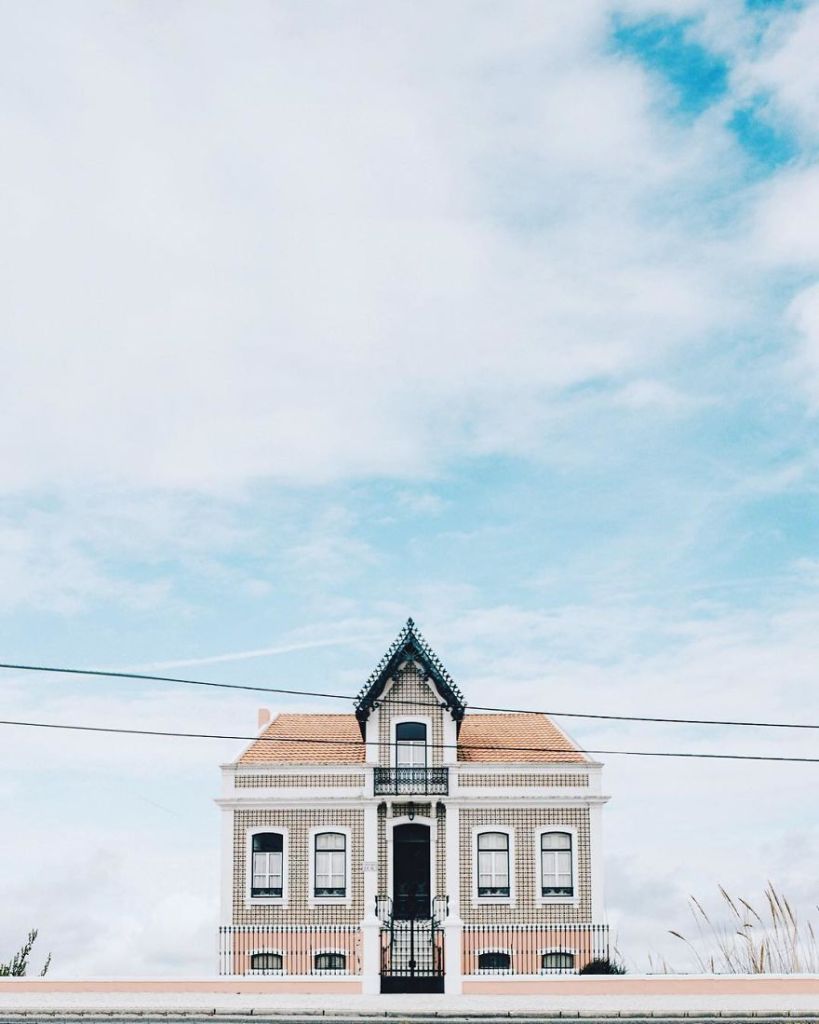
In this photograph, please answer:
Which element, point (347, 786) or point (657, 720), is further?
point (347, 786)

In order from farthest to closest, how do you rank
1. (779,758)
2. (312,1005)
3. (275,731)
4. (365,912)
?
(275,731) → (365,912) → (779,758) → (312,1005)

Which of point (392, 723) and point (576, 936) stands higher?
point (392, 723)

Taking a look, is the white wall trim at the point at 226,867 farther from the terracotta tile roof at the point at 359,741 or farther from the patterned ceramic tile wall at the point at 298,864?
the terracotta tile roof at the point at 359,741

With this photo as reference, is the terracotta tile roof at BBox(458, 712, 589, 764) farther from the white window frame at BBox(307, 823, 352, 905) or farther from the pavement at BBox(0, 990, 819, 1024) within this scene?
the pavement at BBox(0, 990, 819, 1024)

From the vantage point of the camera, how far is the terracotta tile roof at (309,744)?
1337 inches

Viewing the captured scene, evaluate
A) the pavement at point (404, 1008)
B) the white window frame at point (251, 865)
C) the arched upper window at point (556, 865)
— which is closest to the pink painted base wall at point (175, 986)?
the pavement at point (404, 1008)

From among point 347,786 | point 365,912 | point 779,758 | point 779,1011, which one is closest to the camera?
point 779,1011

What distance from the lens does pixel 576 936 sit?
3203cm

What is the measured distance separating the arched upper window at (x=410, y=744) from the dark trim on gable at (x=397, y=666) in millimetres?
907

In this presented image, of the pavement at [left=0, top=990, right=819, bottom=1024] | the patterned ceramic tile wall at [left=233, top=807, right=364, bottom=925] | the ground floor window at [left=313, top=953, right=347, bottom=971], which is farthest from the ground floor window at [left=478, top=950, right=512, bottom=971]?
the pavement at [left=0, top=990, right=819, bottom=1024]

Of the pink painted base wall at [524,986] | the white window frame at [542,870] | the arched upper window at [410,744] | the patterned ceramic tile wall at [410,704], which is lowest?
the pink painted base wall at [524,986]

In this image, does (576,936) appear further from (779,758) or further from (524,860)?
(779,758)

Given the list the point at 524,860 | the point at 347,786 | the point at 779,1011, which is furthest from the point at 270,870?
the point at 779,1011

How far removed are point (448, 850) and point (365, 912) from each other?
9.83ft
